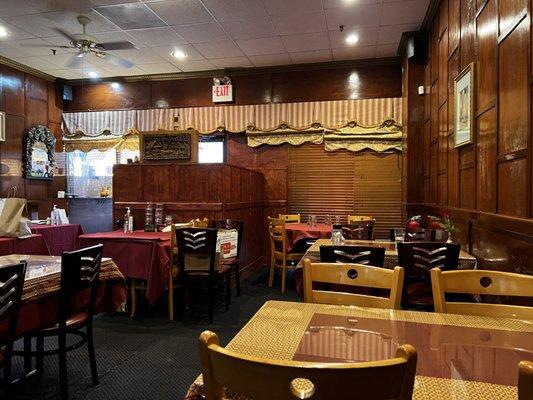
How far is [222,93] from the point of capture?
6953 mm

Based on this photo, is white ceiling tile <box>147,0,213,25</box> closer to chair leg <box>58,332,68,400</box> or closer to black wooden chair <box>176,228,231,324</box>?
black wooden chair <box>176,228,231,324</box>

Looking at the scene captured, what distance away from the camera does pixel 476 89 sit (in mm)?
2996

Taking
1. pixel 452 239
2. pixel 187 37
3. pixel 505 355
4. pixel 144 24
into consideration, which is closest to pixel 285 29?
pixel 187 37

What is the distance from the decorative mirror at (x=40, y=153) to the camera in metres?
6.75

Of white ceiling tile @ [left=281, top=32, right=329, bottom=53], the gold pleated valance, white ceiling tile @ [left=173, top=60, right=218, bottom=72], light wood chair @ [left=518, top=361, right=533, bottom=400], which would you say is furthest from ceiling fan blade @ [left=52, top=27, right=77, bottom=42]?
light wood chair @ [left=518, top=361, right=533, bottom=400]

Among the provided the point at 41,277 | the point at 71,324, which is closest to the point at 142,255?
the point at 71,324

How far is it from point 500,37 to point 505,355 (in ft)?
7.24

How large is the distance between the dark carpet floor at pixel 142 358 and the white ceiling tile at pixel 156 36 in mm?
3603

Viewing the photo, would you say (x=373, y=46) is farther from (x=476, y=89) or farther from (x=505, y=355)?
(x=505, y=355)

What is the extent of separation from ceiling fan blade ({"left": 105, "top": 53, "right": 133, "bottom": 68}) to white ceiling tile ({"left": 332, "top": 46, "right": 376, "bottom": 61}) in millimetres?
3430

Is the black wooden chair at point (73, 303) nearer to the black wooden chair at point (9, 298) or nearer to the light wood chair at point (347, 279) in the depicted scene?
the black wooden chair at point (9, 298)

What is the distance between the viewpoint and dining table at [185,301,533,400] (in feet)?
3.03

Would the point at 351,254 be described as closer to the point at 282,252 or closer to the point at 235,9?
the point at 282,252

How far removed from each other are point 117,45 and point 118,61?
0.70m
